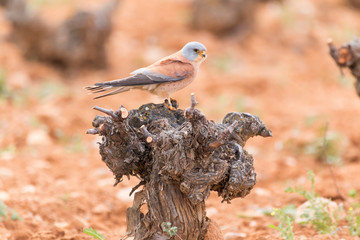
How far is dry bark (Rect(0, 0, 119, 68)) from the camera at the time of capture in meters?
8.84

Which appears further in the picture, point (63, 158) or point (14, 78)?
point (14, 78)

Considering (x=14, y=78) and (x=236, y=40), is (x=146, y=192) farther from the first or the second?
(x=236, y=40)

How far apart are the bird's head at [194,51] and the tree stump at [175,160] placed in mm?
409

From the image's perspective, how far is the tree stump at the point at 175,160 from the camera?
2879 millimetres

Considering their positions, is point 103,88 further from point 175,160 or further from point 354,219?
point 354,219

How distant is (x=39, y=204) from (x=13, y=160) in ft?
4.27

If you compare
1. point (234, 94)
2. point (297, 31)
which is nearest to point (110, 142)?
point (234, 94)

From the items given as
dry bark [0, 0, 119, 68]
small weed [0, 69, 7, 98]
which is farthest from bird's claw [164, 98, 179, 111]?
dry bark [0, 0, 119, 68]

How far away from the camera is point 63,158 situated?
5910mm

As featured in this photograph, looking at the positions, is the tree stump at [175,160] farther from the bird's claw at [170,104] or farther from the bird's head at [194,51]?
the bird's head at [194,51]

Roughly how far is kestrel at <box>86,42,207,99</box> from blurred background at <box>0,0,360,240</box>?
4.21 ft

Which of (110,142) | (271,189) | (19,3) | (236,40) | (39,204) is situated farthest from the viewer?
(236,40)

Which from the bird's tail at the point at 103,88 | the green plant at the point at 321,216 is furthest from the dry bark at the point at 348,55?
the bird's tail at the point at 103,88

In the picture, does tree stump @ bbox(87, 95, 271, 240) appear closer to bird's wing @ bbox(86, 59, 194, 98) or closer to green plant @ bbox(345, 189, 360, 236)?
bird's wing @ bbox(86, 59, 194, 98)
